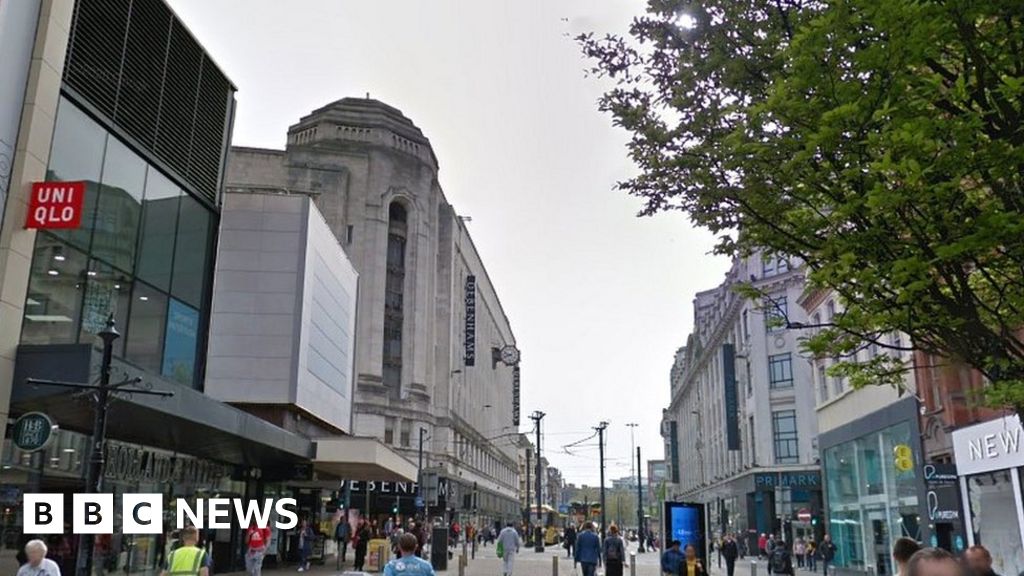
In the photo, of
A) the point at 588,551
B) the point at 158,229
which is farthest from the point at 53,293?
the point at 588,551

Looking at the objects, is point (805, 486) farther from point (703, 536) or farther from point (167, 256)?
point (167, 256)

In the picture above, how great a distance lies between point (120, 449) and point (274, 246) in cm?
1220

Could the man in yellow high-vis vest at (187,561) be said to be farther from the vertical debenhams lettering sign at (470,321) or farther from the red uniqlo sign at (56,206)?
the vertical debenhams lettering sign at (470,321)

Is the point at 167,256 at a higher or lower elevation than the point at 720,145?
higher

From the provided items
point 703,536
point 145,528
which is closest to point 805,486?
point 703,536

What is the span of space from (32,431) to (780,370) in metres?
47.5

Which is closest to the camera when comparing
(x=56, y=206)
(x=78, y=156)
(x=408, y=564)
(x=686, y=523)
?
(x=408, y=564)

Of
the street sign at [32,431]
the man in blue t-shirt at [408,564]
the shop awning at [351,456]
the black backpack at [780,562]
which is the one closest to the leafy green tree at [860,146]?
the man in blue t-shirt at [408,564]

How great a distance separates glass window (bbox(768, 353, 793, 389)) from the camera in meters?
54.0

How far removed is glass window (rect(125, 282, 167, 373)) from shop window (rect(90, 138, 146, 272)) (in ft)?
3.50

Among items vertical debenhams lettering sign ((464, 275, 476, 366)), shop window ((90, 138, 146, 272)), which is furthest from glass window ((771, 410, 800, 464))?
shop window ((90, 138, 146, 272))

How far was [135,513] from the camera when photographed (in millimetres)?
20234

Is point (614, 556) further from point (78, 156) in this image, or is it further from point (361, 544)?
point (78, 156)

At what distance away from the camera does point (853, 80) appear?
829 cm
